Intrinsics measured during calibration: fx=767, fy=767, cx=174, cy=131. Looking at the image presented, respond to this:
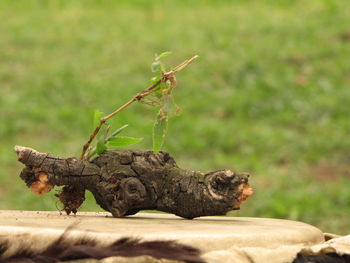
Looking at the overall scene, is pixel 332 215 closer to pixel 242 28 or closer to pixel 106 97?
pixel 106 97

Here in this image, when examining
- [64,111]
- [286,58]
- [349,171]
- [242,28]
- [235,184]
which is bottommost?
[235,184]

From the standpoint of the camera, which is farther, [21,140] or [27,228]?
[21,140]

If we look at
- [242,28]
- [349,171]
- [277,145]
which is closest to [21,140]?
[277,145]

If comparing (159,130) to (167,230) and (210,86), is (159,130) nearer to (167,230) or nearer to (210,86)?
(167,230)

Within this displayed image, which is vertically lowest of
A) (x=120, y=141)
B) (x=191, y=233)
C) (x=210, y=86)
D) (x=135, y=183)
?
(x=191, y=233)

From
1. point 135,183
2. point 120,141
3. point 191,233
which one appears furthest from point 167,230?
point 120,141

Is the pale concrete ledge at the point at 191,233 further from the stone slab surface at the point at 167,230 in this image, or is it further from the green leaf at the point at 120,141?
the green leaf at the point at 120,141
